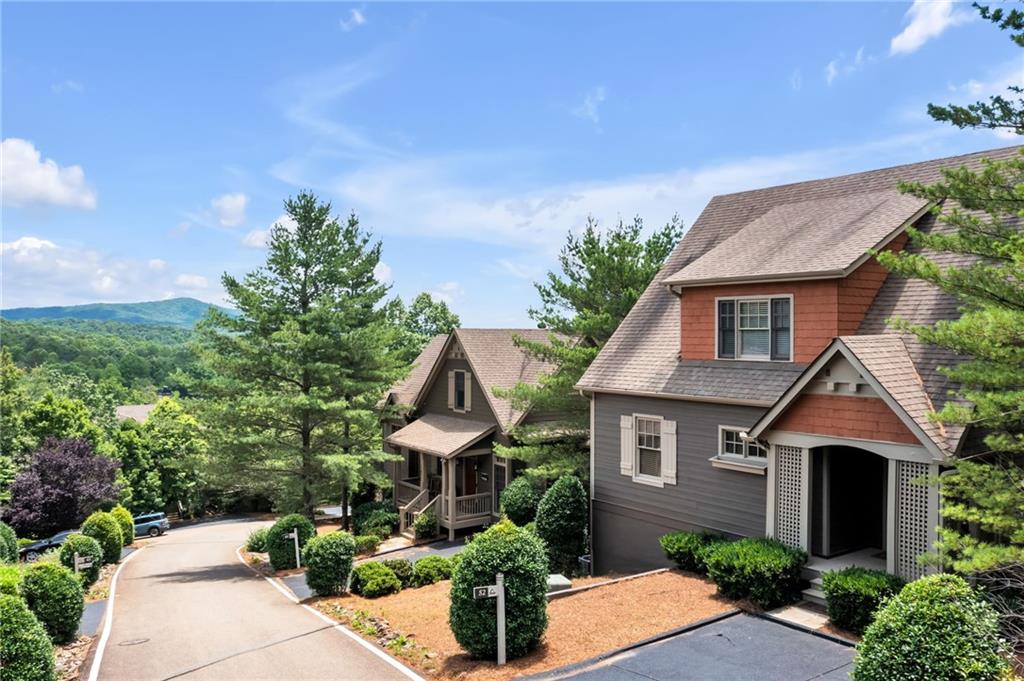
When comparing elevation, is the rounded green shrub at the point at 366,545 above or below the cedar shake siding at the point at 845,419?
below

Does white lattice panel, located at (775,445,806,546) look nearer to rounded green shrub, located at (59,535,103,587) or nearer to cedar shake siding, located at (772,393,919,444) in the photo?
cedar shake siding, located at (772,393,919,444)

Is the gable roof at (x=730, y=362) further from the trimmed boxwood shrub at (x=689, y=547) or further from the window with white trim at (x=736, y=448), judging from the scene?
the trimmed boxwood shrub at (x=689, y=547)

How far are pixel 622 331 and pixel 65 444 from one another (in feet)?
95.4

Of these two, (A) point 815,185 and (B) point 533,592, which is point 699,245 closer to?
(A) point 815,185

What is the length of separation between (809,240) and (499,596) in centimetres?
1037

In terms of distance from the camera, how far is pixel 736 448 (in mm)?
15180

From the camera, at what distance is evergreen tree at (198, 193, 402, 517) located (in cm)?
2556

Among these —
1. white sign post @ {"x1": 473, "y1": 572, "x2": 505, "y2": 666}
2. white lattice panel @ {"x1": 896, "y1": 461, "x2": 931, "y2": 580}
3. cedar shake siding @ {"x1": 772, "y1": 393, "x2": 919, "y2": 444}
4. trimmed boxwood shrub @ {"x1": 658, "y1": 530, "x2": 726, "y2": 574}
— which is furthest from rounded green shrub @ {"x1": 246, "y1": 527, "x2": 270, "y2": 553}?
white lattice panel @ {"x1": 896, "y1": 461, "x2": 931, "y2": 580}

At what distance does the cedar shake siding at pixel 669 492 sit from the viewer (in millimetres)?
14773

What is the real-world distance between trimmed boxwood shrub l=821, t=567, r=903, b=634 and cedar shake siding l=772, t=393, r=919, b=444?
7.31 ft

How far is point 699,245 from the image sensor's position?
19375mm

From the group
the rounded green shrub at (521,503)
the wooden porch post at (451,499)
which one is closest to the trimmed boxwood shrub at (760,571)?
the rounded green shrub at (521,503)

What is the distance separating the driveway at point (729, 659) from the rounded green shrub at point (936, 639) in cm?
124

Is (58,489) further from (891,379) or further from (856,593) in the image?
(891,379)
